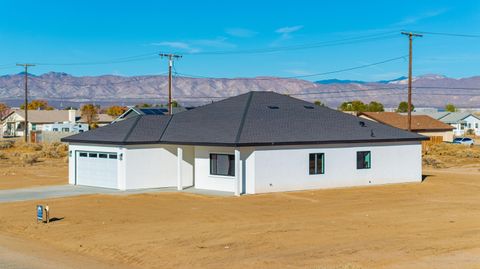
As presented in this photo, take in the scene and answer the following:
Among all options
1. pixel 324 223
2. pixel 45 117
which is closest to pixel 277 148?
pixel 324 223

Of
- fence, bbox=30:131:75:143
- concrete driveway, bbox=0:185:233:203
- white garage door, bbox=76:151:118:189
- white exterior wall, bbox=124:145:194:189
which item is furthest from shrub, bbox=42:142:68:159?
white exterior wall, bbox=124:145:194:189

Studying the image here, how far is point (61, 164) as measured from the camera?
5138cm

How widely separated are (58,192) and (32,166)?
1907cm

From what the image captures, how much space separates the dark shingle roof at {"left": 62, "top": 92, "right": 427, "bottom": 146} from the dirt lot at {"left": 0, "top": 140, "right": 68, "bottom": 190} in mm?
4428

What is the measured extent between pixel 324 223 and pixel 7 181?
76.0 feet

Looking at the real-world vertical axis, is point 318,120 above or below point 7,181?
above

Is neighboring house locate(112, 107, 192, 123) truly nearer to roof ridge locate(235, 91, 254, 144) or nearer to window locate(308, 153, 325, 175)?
roof ridge locate(235, 91, 254, 144)

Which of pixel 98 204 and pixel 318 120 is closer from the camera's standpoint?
pixel 98 204

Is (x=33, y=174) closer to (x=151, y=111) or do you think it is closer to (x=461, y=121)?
(x=151, y=111)

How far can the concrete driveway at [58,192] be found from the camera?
30.3m

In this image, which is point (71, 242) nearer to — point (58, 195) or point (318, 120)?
point (58, 195)

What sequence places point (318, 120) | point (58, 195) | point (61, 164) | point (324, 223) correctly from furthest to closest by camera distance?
point (61, 164), point (318, 120), point (58, 195), point (324, 223)

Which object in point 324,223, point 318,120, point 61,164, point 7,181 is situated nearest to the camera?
point 324,223

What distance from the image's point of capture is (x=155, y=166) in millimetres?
33094
